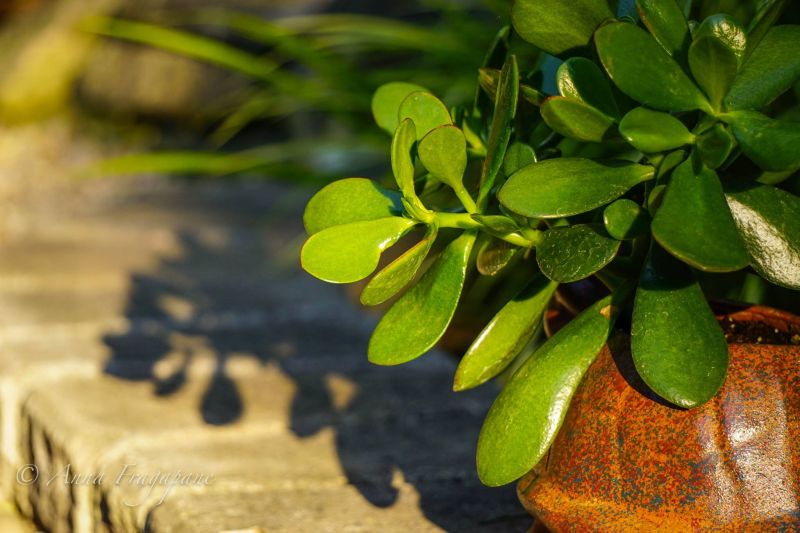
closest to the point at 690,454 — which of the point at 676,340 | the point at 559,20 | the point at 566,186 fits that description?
the point at 676,340

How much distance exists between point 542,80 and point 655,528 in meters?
0.34

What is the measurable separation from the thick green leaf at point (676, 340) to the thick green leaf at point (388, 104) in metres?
0.23

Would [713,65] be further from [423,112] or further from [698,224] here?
[423,112]

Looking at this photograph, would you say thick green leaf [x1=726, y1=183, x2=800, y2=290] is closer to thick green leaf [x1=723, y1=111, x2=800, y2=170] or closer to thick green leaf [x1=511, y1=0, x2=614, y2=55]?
thick green leaf [x1=723, y1=111, x2=800, y2=170]

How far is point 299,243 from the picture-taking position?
7.09ft

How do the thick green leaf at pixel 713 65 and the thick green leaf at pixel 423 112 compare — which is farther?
the thick green leaf at pixel 423 112

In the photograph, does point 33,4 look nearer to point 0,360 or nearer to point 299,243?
point 299,243

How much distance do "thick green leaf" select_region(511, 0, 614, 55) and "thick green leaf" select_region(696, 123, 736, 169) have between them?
107 millimetres

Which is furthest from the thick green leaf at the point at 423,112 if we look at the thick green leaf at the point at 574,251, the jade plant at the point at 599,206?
the thick green leaf at the point at 574,251

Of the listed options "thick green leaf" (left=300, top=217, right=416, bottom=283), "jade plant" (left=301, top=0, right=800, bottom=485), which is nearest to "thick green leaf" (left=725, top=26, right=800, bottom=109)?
"jade plant" (left=301, top=0, right=800, bottom=485)

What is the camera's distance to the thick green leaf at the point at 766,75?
58cm

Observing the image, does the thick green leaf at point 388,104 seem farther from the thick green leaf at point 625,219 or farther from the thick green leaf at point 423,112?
the thick green leaf at point 625,219

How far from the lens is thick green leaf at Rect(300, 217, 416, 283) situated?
0.60 m

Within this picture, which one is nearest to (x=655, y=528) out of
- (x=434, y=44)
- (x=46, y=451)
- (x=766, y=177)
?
(x=766, y=177)
